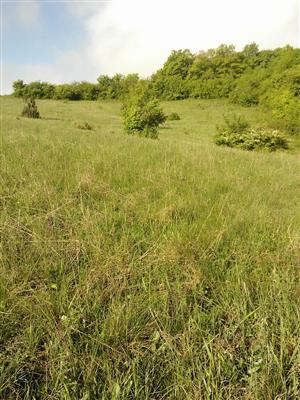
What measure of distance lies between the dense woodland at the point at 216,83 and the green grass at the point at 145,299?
28787mm

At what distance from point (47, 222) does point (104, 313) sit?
1.36m

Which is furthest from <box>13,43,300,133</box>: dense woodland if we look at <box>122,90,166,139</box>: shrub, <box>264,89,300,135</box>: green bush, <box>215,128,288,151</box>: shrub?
<box>122,90,166,139</box>: shrub

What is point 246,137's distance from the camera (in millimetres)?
22844

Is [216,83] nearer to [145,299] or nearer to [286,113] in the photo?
[286,113]

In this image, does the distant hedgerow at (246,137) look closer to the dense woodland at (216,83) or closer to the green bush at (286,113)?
the green bush at (286,113)

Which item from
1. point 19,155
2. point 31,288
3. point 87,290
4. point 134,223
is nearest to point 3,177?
point 19,155

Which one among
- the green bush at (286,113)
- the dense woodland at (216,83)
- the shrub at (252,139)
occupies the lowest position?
the shrub at (252,139)

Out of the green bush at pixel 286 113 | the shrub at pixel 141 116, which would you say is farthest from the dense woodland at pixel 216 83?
the shrub at pixel 141 116

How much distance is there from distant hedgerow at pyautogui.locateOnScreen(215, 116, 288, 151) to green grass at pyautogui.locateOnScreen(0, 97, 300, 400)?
19603mm

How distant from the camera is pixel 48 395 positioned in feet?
5.01

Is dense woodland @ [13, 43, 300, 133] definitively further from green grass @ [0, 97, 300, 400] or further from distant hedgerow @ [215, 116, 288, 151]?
green grass @ [0, 97, 300, 400]

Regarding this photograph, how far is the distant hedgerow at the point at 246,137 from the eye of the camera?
22766mm

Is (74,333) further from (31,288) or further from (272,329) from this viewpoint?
(272,329)

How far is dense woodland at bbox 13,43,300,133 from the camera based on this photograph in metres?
39.9
